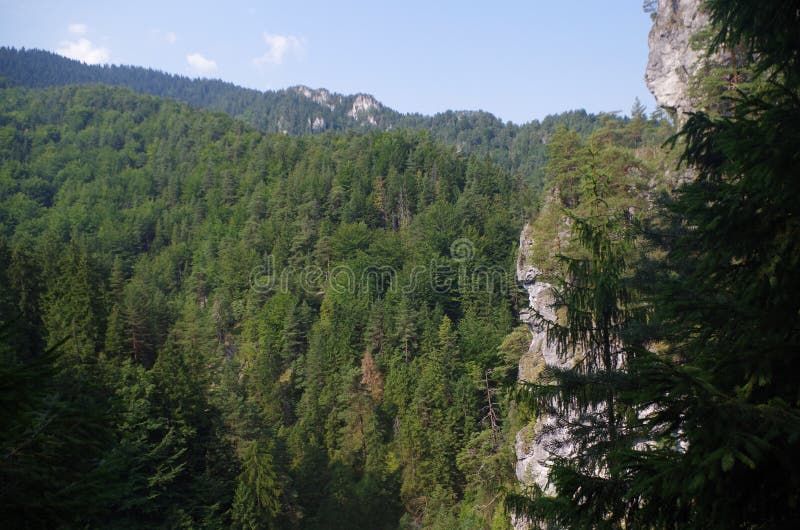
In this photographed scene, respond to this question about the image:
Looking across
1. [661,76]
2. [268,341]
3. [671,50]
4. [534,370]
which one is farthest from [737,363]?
[268,341]

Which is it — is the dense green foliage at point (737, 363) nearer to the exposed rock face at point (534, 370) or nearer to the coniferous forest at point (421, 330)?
the coniferous forest at point (421, 330)

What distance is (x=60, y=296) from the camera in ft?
103

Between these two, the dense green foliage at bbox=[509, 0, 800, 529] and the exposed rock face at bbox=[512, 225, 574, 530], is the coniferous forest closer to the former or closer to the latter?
the dense green foliage at bbox=[509, 0, 800, 529]

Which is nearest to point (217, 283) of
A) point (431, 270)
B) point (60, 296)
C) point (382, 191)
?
point (382, 191)

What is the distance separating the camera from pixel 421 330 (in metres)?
48.3

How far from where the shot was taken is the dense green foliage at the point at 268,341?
12.9 metres

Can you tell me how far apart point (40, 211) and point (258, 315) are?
7845 cm

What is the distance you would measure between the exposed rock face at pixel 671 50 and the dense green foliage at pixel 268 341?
17736 millimetres

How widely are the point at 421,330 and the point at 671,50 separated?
97.2ft

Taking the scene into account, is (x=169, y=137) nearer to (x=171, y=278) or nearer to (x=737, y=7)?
(x=171, y=278)

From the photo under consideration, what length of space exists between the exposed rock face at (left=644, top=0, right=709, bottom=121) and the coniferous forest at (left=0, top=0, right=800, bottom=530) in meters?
3.86

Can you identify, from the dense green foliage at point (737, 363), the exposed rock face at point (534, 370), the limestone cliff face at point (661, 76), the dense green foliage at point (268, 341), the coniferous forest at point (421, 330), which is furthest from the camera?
the limestone cliff face at point (661, 76)

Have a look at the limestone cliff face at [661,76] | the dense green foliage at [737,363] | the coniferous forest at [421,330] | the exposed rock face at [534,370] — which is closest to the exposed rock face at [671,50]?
the limestone cliff face at [661,76]

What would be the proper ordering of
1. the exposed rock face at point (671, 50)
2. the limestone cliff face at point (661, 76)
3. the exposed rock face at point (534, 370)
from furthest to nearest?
the exposed rock face at point (671, 50), the limestone cliff face at point (661, 76), the exposed rock face at point (534, 370)
